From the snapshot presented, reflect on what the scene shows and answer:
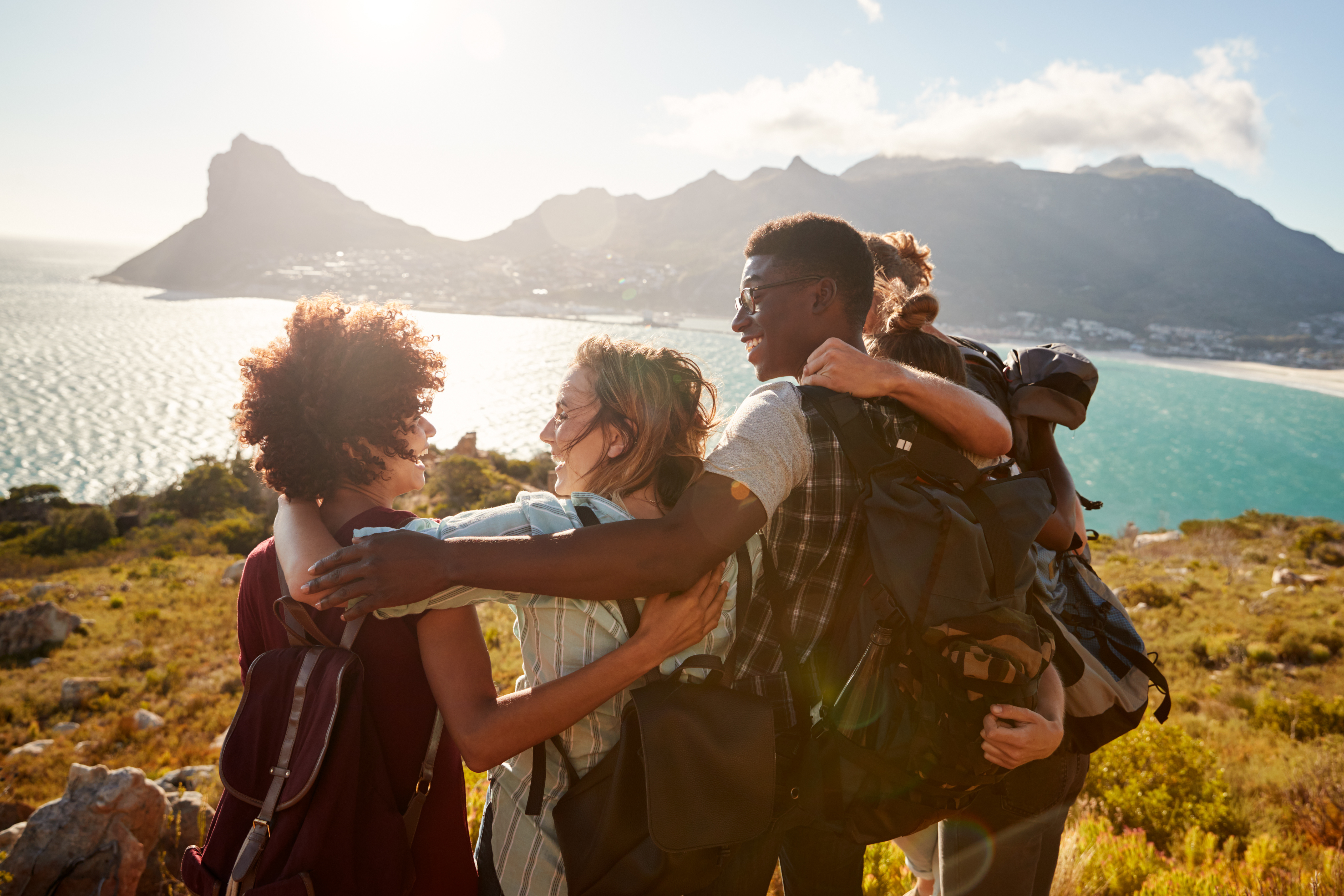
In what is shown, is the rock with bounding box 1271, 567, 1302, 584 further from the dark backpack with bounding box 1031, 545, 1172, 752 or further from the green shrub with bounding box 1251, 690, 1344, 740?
the dark backpack with bounding box 1031, 545, 1172, 752

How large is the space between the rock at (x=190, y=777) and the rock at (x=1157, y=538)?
30426 mm

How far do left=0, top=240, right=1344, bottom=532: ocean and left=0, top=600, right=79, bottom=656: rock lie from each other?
76.6 ft

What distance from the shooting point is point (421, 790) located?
1385mm

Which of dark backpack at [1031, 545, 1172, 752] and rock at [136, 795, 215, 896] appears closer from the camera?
dark backpack at [1031, 545, 1172, 752]

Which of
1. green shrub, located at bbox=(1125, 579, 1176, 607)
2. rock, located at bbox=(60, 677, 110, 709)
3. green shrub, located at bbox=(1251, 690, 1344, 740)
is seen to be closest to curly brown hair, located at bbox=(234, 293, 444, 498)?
green shrub, located at bbox=(1251, 690, 1344, 740)

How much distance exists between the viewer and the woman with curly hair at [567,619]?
128cm

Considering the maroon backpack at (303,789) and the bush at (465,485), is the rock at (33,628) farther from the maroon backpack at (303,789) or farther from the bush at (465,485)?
the maroon backpack at (303,789)

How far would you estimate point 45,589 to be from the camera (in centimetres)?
1916

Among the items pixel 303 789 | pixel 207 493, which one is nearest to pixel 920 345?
pixel 303 789

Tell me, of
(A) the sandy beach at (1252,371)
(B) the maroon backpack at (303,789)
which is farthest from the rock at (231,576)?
(A) the sandy beach at (1252,371)

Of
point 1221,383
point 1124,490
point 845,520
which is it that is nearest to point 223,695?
point 845,520

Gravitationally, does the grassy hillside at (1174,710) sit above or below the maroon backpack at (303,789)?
below

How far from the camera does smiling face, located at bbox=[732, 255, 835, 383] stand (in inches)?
68.1

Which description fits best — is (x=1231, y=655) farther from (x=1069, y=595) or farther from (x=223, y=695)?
(x=223, y=695)
